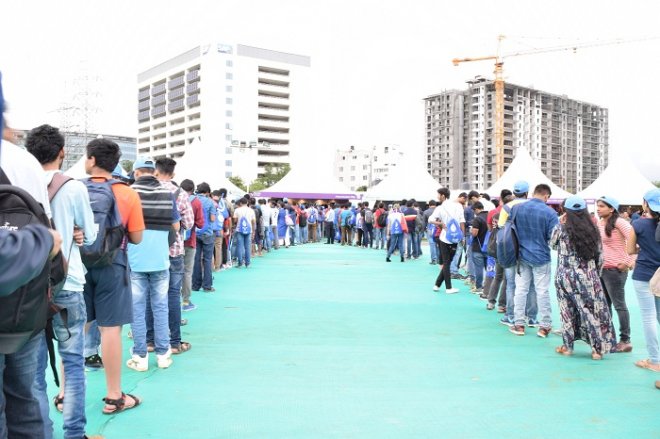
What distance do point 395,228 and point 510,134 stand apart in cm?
14177

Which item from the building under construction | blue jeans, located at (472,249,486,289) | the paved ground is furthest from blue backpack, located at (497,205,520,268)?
the building under construction

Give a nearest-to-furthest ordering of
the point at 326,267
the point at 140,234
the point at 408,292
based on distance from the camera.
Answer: the point at 140,234, the point at 408,292, the point at 326,267

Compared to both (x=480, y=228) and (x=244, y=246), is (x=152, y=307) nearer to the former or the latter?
(x=480, y=228)

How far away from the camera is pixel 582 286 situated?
564cm

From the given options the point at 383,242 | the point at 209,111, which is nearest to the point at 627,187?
the point at 383,242

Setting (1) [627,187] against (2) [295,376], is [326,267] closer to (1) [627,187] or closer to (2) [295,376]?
(2) [295,376]

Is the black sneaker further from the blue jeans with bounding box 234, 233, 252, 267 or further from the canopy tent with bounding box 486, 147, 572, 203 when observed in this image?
the canopy tent with bounding box 486, 147, 572, 203

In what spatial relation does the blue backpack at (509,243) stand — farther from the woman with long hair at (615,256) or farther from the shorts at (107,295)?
the shorts at (107,295)

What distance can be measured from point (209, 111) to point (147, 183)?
323 feet

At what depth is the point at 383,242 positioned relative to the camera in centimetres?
2338

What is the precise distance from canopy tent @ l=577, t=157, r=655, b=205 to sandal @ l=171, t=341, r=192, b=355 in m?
24.7

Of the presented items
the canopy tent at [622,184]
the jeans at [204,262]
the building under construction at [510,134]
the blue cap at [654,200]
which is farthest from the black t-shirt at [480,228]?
the building under construction at [510,134]

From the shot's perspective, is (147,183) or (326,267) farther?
(326,267)

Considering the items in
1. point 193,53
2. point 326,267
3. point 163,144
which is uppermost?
point 193,53
